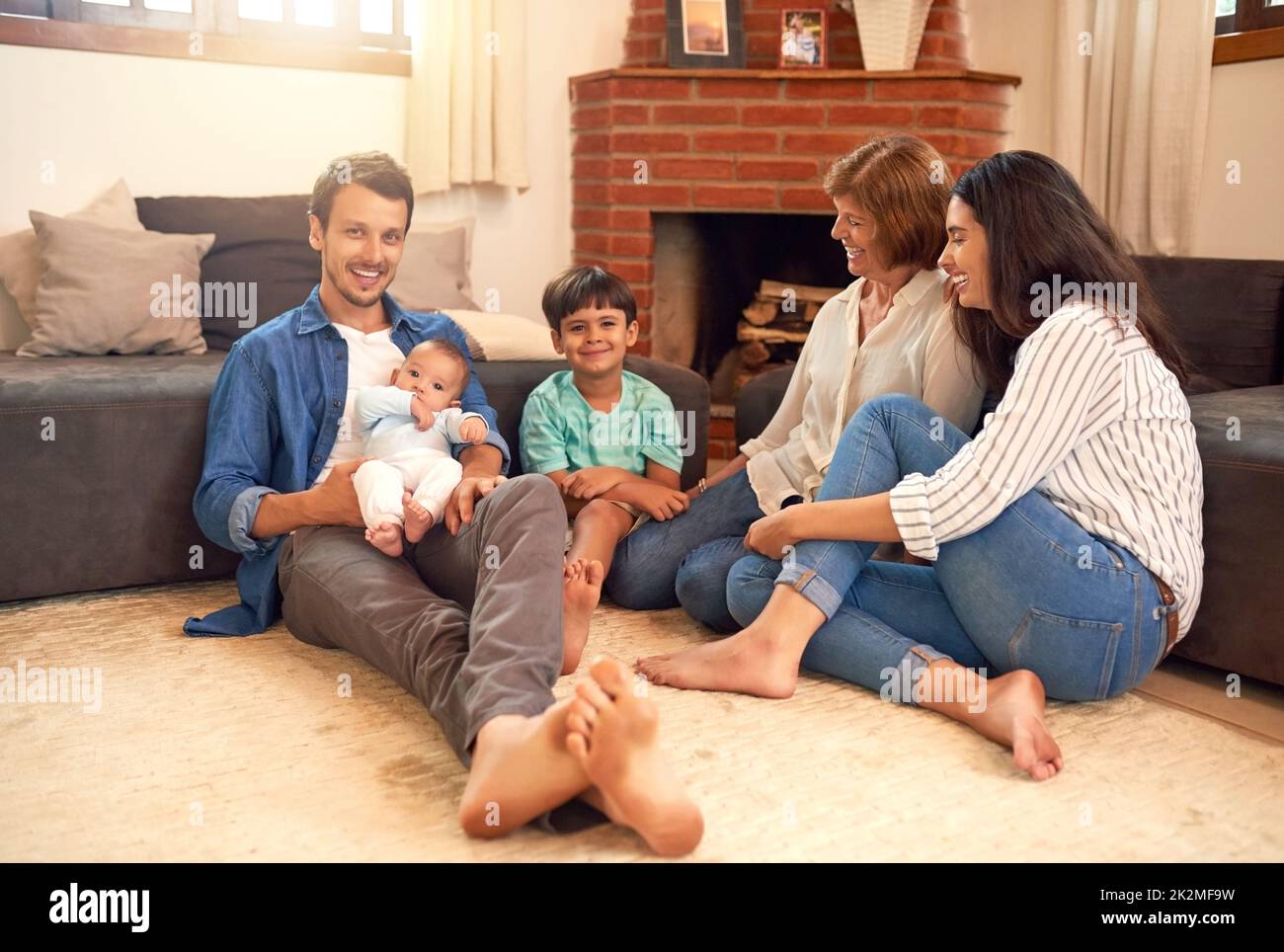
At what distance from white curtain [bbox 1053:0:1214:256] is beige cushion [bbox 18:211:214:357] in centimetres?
243

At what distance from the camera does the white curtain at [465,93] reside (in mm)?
3545

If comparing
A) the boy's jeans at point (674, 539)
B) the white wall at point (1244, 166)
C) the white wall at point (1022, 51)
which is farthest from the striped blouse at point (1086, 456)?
the white wall at point (1022, 51)

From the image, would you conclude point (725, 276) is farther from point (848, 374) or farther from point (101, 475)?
point (101, 475)

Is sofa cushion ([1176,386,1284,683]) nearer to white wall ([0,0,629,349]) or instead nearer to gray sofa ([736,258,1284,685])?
gray sofa ([736,258,1284,685])

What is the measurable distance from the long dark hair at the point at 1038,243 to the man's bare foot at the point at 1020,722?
1.65 feet

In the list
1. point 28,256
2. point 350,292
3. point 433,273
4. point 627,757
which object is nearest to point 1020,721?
point 627,757

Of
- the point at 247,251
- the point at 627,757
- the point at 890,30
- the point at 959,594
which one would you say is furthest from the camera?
the point at 890,30

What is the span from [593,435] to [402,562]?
1.94ft

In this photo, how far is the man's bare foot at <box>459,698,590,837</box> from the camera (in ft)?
4.40

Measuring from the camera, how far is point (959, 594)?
1.81m

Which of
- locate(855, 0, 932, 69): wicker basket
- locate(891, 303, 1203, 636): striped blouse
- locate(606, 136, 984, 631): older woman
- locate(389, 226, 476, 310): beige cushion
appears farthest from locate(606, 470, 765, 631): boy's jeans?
locate(855, 0, 932, 69): wicker basket

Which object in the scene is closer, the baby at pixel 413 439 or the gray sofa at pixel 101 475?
the baby at pixel 413 439

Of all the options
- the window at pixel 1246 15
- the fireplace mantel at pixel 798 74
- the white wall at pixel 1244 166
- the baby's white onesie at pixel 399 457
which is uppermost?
the window at pixel 1246 15

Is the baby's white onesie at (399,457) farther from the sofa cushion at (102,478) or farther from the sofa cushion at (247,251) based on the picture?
the sofa cushion at (247,251)
